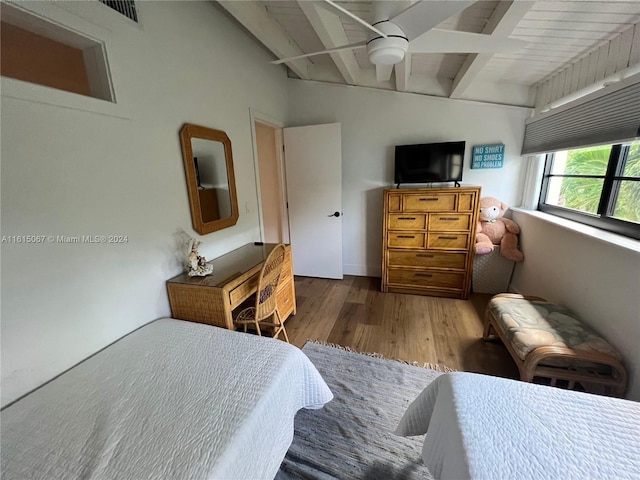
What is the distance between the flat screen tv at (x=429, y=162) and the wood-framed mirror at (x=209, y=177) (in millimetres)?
1925

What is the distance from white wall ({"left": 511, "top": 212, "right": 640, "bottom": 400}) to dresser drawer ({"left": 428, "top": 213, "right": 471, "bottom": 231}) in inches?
23.3

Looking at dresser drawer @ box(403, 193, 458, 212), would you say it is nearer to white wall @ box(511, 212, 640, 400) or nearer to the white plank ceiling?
white wall @ box(511, 212, 640, 400)

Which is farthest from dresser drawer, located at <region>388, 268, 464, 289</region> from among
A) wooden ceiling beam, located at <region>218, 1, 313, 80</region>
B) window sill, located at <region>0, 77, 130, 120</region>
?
window sill, located at <region>0, 77, 130, 120</region>

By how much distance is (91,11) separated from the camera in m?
1.27

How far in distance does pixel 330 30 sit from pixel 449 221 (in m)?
2.12

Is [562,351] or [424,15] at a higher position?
[424,15]

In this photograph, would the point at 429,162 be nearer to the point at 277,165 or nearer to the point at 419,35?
the point at 419,35

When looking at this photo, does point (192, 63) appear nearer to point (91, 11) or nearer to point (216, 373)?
point (91, 11)

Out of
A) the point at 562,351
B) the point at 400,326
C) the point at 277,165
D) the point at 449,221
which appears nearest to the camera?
the point at 562,351

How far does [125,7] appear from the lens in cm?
143

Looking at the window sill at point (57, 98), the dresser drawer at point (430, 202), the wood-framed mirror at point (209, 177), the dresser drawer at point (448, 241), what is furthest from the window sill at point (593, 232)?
the window sill at point (57, 98)

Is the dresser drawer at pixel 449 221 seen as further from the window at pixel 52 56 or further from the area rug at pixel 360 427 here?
the window at pixel 52 56

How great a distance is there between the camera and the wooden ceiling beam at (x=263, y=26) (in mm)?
1812

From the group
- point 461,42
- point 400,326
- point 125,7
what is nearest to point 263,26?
point 125,7
